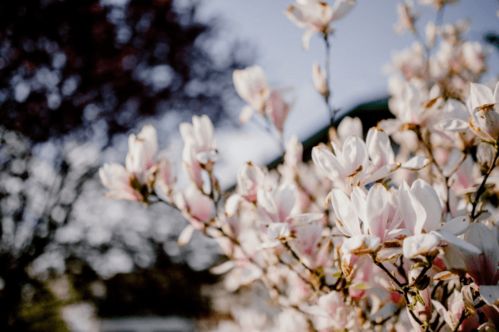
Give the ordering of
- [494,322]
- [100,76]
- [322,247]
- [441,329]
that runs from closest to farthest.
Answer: [494,322], [441,329], [322,247], [100,76]

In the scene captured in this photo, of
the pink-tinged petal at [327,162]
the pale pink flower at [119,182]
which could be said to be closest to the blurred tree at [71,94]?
the pale pink flower at [119,182]

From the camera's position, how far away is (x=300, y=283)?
3.85 feet

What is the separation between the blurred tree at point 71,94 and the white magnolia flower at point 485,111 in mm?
2560

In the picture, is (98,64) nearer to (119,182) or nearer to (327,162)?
(119,182)

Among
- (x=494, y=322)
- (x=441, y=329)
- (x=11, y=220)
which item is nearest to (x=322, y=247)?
(x=441, y=329)

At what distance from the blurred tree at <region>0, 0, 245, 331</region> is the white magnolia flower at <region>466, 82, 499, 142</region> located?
2.56 metres

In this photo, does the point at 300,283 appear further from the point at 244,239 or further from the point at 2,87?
the point at 2,87

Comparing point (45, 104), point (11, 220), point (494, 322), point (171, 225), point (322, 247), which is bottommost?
point (171, 225)

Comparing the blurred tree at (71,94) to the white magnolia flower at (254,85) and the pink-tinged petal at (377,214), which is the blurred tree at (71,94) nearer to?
the white magnolia flower at (254,85)

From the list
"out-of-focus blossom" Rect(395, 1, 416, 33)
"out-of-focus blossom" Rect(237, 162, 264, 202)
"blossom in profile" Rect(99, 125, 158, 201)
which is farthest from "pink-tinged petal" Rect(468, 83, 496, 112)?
"out-of-focus blossom" Rect(395, 1, 416, 33)

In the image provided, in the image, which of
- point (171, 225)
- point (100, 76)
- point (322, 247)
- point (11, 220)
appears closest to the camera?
point (322, 247)

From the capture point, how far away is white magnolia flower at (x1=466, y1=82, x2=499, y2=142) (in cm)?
74

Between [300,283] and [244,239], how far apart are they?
0.66 ft

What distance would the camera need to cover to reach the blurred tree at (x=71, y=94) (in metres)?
2.75
